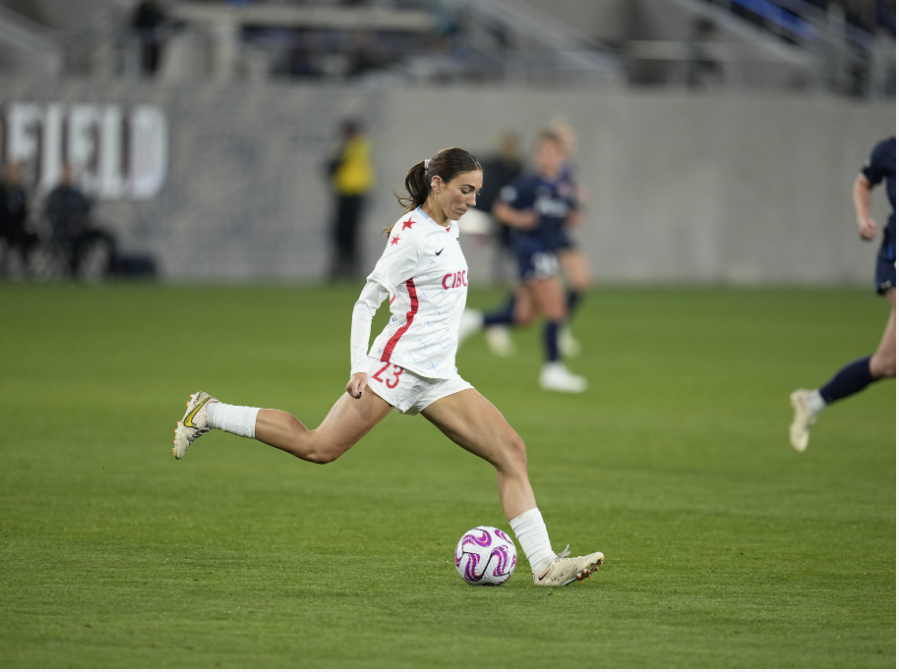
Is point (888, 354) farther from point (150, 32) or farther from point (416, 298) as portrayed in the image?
point (150, 32)

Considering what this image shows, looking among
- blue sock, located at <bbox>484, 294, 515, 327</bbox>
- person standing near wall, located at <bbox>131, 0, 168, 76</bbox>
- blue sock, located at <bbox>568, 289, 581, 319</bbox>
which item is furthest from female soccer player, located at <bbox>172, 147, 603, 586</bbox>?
person standing near wall, located at <bbox>131, 0, 168, 76</bbox>

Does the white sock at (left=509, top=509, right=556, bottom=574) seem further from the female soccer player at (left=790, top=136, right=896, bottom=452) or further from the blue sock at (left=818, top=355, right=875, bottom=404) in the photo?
the blue sock at (left=818, top=355, right=875, bottom=404)

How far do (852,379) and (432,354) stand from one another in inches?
148

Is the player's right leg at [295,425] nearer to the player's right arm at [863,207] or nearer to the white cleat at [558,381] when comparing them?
the player's right arm at [863,207]

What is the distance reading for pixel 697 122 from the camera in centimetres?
3077

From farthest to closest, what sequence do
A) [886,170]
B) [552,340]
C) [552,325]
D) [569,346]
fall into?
[569,346] → [552,340] → [552,325] → [886,170]

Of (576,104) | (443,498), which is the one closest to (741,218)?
(576,104)

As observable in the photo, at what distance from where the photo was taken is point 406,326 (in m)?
6.32

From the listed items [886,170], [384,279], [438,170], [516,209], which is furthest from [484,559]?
[516,209]

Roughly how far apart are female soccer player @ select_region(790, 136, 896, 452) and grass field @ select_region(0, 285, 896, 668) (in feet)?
1.57

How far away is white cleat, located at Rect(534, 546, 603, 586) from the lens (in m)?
6.14

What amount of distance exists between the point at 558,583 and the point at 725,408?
6953 millimetres

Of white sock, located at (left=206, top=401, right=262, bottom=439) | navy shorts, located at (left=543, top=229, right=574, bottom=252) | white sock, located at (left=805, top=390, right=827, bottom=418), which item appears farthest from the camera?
navy shorts, located at (left=543, top=229, right=574, bottom=252)

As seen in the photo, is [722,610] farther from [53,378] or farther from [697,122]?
[697,122]
